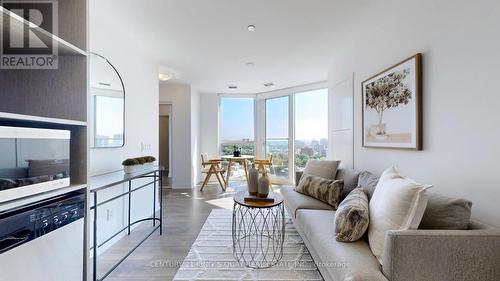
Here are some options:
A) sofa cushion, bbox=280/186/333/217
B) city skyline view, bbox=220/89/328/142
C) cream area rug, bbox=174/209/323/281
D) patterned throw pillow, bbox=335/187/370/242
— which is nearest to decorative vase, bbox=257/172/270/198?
sofa cushion, bbox=280/186/333/217

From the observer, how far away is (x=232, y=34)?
9.07ft

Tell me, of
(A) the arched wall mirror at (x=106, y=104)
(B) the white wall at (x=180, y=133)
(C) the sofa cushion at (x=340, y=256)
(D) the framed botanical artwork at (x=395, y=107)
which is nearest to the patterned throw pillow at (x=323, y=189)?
(C) the sofa cushion at (x=340, y=256)

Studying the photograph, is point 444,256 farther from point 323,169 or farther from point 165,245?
point 165,245

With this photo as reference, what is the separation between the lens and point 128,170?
2.40 metres

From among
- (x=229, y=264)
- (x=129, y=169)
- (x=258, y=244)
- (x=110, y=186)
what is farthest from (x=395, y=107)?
(x=129, y=169)

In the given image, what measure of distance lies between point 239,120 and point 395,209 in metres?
5.26

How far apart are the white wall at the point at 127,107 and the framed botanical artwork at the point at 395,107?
2.73 metres

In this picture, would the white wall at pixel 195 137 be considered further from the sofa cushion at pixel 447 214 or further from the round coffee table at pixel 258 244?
the sofa cushion at pixel 447 214

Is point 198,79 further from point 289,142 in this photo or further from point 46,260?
point 46,260

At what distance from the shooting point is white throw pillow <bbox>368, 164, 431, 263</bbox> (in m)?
1.29

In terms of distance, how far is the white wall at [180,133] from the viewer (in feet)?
17.7

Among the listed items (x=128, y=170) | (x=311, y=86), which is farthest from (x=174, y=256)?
(x=311, y=86)

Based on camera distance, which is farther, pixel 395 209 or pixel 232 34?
pixel 232 34

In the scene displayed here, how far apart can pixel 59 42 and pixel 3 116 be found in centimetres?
56
